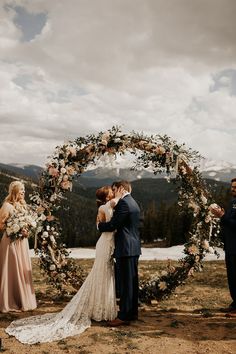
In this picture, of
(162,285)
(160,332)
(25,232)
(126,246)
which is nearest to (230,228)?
(162,285)

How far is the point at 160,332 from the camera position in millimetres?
7941

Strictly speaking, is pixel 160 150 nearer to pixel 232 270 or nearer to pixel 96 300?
pixel 232 270

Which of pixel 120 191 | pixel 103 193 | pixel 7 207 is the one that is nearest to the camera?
pixel 120 191

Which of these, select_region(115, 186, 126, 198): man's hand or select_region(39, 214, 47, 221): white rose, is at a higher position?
select_region(115, 186, 126, 198): man's hand

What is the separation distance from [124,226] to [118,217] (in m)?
0.29

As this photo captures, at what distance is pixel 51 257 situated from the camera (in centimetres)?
1026

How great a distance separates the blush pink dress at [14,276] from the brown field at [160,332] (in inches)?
14.0

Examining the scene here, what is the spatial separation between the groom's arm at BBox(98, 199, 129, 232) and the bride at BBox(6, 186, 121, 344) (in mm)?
267

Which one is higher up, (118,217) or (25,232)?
(118,217)

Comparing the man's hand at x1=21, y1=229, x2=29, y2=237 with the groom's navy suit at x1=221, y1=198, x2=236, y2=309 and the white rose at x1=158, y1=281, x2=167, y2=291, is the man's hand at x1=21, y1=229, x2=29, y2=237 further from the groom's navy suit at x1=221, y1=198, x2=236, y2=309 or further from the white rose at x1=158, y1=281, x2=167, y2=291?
the groom's navy suit at x1=221, y1=198, x2=236, y2=309

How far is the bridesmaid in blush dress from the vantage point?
30.6 ft

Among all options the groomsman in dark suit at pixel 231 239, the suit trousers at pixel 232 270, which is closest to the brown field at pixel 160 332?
the suit trousers at pixel 232 270

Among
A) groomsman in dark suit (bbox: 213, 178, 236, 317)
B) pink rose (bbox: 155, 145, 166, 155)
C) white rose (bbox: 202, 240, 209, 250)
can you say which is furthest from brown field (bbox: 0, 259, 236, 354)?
pink rose (bbox: 155, 145, 166, 155)

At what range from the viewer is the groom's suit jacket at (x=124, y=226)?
27.2 feet
